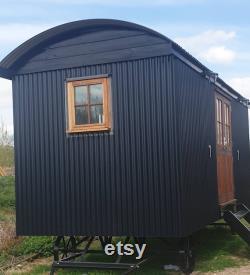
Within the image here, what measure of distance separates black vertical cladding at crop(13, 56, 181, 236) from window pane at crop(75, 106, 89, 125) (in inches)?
10.2

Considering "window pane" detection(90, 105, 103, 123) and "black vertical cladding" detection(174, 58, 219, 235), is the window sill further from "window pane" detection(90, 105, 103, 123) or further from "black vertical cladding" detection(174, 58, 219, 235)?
"black vertical cladding" detection(174, 58, 219, 235)

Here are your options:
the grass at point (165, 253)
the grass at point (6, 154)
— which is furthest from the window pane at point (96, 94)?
the grass at point (6, 154)

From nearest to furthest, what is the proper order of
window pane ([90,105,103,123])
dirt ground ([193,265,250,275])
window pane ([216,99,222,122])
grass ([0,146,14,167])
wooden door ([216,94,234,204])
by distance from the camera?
window pane ([90,105,103,123]) < dirt ground ([193,265,250,275]) < wooden door ([216,94,234,204]) < window pane ([216,99,222,122]) < grass ([0,146,14,167])

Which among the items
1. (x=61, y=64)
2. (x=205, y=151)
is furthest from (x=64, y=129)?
(x=205, y=151)

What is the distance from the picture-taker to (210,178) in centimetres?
1041

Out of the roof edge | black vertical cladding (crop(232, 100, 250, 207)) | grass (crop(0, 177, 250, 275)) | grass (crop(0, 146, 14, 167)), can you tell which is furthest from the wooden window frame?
grass (crop(0, 146, 14, 167))

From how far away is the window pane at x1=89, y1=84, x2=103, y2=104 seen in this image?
900 centimetres

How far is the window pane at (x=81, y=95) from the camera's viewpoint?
9.09 m

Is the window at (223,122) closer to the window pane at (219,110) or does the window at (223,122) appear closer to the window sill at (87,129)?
the window pane at (219,110)

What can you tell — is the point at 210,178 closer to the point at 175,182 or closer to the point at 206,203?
the point at 206,203

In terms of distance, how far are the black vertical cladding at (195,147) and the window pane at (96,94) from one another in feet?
4.53

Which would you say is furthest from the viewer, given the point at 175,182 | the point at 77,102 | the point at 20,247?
the point at 20,247

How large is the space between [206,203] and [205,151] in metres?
1.04

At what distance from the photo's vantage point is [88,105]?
9.03 metres
